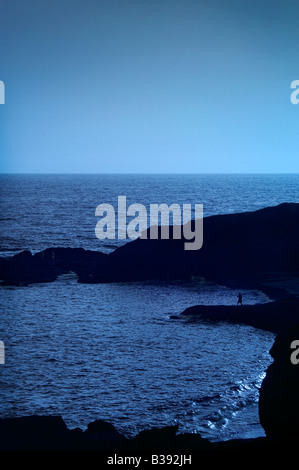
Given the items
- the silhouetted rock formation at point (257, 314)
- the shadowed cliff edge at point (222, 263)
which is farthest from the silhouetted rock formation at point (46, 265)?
the silhouetted rock formation at point (257, 314)

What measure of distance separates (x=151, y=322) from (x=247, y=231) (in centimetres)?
1589

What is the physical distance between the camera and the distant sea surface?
2025 cm

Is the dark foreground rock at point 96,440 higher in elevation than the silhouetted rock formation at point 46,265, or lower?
higher

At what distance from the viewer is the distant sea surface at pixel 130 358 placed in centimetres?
2025

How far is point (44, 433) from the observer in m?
14.8

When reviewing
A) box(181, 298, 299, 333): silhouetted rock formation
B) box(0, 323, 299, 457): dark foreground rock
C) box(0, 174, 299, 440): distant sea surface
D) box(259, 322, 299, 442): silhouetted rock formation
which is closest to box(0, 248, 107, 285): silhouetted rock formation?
box(0, 174, 299, 440): distant sea surface

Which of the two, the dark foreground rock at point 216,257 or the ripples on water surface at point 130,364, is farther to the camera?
the dark foreground rock at point 216,257

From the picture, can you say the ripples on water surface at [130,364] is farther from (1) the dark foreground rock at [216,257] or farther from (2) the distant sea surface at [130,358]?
(1) the dark foreground rock at [216,257]

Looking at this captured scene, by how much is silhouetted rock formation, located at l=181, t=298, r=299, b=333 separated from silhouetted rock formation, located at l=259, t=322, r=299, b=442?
14.0 m

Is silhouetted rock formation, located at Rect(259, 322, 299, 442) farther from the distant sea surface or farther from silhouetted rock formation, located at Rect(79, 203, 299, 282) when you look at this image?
silhouetted rock formation, located at Rect(79, 203, 299, 282)

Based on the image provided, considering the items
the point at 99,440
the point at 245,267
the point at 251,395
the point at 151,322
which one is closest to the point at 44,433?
the point at 99,440

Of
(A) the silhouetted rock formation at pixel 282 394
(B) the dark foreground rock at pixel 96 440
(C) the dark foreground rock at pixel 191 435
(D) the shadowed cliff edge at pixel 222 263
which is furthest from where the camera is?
(D) the shadowed cliff edge at pixel 222 263

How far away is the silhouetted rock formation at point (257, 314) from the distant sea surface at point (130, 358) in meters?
0.75
